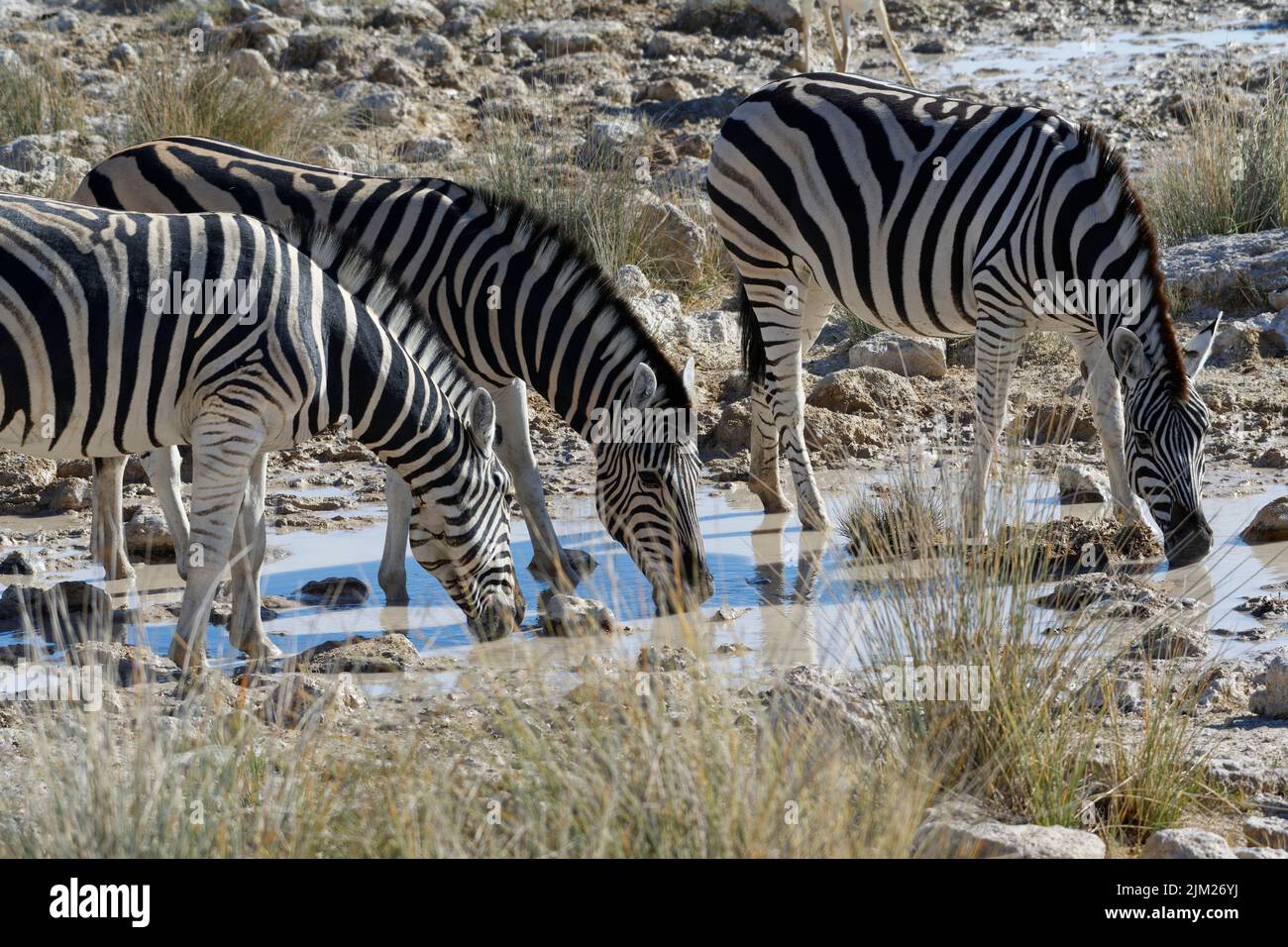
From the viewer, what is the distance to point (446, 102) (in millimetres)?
15047

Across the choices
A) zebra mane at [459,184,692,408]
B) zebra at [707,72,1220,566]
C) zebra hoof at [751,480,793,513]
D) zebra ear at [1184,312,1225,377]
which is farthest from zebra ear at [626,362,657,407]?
zebra ear at [1184,312,1225,377]

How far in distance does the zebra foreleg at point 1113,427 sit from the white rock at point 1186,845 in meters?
3.31

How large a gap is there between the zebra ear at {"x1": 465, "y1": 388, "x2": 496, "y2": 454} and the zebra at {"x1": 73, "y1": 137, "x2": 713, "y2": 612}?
562 mm

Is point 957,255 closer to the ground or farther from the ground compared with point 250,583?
farther from the ground

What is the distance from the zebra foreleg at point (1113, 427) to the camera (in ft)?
23.3

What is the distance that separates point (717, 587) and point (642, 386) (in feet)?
3.95

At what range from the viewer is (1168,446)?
6.58 m

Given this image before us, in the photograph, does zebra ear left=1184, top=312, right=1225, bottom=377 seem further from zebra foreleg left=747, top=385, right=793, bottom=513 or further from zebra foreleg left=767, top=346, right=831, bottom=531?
zebra foreleg left=747, top=385, right=793, bottom=513

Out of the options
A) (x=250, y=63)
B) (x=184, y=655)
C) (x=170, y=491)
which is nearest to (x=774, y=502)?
(x=170, y=491)

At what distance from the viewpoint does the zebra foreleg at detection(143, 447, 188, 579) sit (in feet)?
21.6

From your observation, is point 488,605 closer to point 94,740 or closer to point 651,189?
point 94,740

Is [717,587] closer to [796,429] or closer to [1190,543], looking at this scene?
[796,429]

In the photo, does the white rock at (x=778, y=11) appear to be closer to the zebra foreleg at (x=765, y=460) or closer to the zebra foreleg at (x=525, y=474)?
the zebra foreleg at (x=765, y=460)

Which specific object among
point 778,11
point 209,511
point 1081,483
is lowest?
point 1081,483
